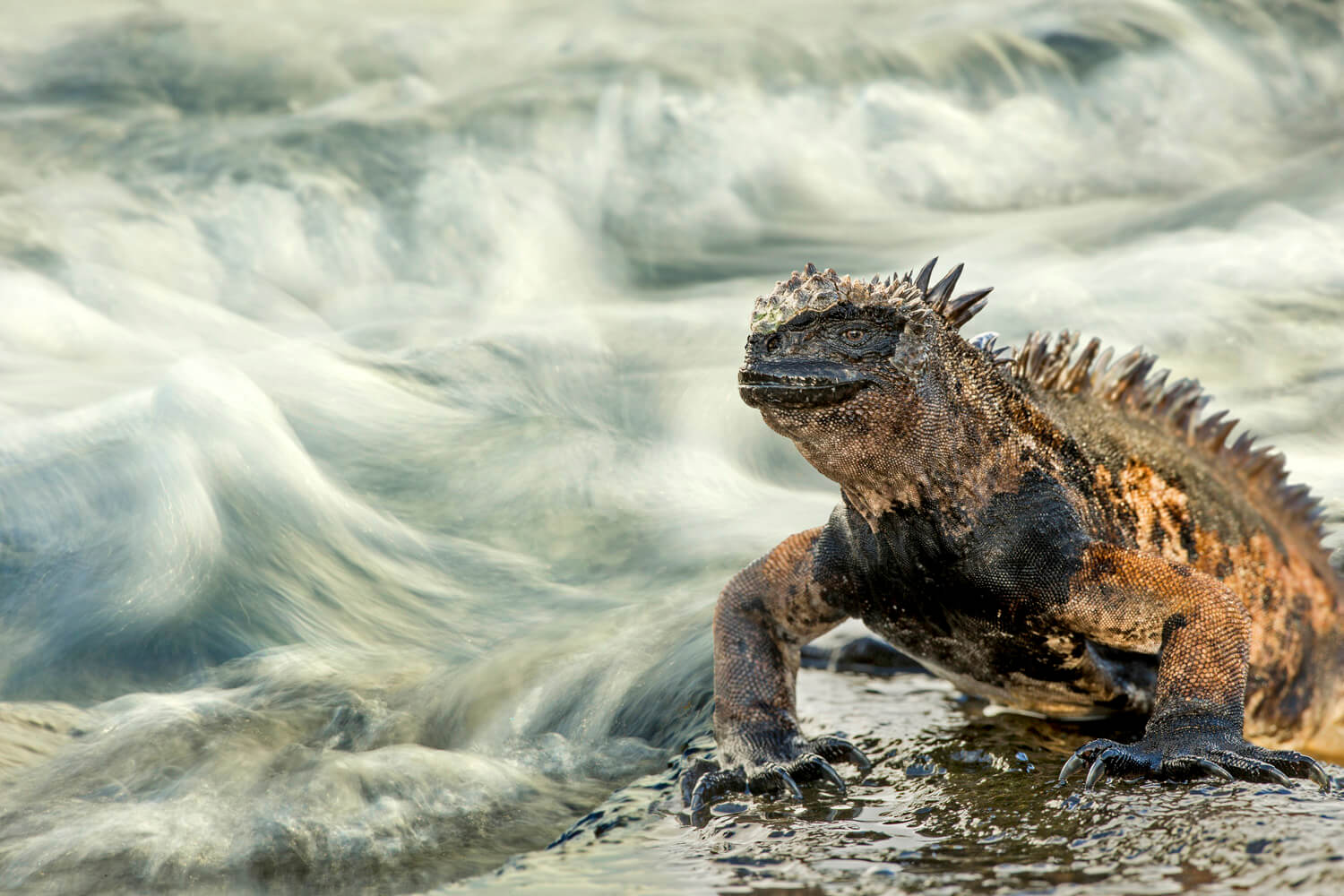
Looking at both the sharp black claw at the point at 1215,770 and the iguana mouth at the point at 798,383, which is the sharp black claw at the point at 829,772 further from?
the iguana mouth at the point at 798,383

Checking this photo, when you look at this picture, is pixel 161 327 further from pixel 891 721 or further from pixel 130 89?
pixel 891 721

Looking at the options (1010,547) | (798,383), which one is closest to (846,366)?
(798,383)

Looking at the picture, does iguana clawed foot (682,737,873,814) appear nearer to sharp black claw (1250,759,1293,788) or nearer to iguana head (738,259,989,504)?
iguana head (738,259,989,504)

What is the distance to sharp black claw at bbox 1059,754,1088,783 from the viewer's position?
4324mm

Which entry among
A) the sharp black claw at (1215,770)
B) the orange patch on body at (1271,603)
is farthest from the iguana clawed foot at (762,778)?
the orange patch on body at (1271,603)

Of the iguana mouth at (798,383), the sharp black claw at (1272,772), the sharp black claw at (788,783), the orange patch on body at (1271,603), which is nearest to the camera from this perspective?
the sharp black claw at (1272,772)

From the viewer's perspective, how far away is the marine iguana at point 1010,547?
4.28 metres

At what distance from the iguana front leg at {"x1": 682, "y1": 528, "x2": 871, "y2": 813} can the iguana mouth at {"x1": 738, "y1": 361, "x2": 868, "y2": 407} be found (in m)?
1.08

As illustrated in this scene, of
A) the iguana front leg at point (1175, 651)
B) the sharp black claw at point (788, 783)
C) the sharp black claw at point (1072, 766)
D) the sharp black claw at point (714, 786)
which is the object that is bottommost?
the sharp black claw at point (714, 786)

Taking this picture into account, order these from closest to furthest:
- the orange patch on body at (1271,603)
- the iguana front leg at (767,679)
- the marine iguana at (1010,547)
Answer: the marine iguana at (1010,547) < the iguana front leg at (767,679) < the orange patch on body at (1271,603)

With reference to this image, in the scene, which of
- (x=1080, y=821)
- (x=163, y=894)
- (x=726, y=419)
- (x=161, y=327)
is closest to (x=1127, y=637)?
(x=1080, y=821)

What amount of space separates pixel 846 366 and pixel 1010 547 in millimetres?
922

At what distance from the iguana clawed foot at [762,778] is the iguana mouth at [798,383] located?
4.58ft

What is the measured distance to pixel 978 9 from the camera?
48.3 ft
